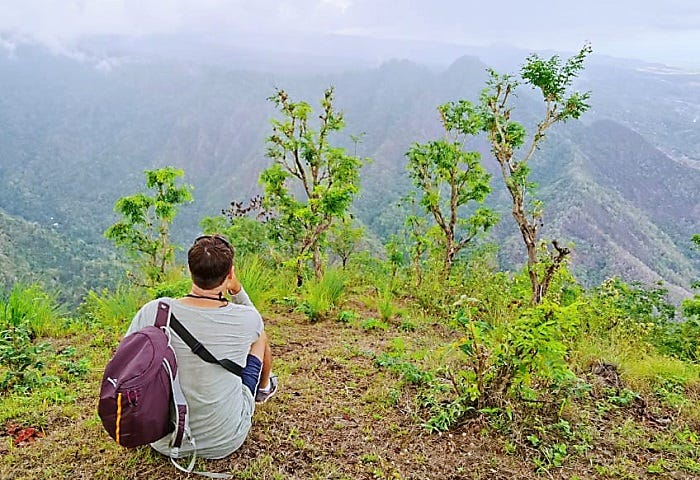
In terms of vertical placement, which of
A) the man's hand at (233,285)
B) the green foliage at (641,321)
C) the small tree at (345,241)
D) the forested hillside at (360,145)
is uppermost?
the man's hand at (233,285)

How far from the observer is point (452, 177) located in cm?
818

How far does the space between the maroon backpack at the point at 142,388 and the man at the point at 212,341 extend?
3.7 inches

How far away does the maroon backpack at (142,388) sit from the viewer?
6.93ft

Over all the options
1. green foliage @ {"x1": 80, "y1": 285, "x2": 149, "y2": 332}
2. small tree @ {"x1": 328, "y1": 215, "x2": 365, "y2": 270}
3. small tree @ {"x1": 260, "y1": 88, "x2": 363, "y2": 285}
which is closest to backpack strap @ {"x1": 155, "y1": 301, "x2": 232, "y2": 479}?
green foliage @ {"x1": 80, "y1": 285, "x2": 149, "y2": 332}

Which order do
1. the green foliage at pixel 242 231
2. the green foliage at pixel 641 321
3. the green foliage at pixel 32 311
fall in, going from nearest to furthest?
the green foliage at pixel 32 311, the green foliage at pixel 641 321, the green foliage at pixel 242 231

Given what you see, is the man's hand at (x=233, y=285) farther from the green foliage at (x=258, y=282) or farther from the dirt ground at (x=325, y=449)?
the green foliage at (x=258, y=282)

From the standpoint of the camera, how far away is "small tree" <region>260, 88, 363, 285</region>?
686 centimetres

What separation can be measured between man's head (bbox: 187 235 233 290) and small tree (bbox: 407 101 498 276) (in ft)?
19.2

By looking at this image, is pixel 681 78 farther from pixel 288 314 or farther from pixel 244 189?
pixel 288 314

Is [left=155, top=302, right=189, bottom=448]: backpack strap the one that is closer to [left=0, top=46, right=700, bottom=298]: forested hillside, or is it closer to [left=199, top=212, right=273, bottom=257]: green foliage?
[left=199, top=212, right=273, bottom=257]: green foliage

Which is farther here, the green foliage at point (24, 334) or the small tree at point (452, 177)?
the small tree at point (452, 177)

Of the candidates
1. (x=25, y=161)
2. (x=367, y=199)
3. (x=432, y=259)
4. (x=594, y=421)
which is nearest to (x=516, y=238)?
(x=367, y=199)

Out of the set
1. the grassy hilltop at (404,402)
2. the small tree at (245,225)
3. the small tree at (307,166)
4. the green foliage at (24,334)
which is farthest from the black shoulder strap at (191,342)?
the small tree at (245,225)

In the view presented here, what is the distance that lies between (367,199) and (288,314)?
49.1 meters
